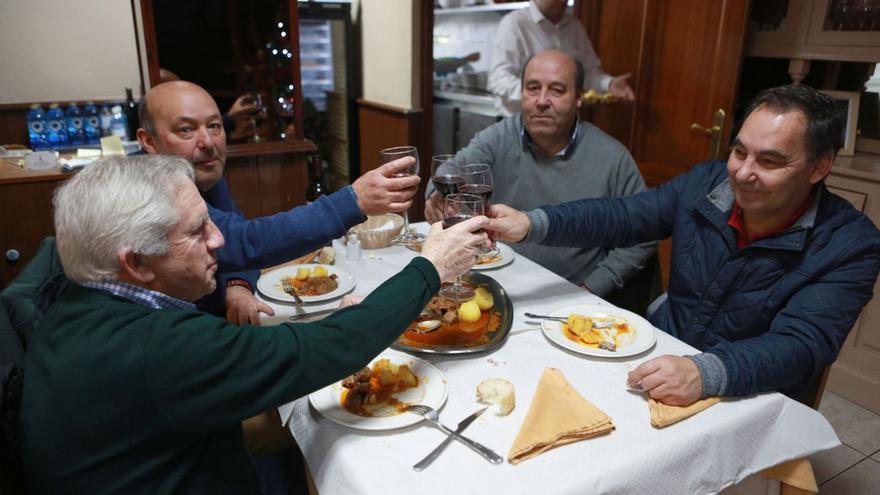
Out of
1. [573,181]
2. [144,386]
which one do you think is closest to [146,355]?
[144,386]

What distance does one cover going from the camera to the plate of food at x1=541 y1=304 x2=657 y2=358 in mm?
1350

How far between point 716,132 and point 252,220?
8.50ft

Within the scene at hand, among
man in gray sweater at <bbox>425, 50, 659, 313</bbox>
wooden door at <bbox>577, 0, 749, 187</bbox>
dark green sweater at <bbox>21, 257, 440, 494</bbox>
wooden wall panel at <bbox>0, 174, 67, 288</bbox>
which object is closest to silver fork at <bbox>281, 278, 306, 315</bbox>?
dark green sweater at <bbox>21, 257, 440, 494</bbox>

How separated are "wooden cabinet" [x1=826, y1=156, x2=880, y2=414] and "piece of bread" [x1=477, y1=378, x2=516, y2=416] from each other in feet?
7.42

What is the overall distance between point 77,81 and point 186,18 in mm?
786

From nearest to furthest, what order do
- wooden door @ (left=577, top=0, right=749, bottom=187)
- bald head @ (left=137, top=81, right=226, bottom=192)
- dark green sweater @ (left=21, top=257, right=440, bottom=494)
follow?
dark green sweater @ (left=21, top=257, right=440, bottom=494) < bald head @ (left=137, top=81, right=226, bottom=192) < wooden door @ (left=577, top=0, right=749, bottom=187)

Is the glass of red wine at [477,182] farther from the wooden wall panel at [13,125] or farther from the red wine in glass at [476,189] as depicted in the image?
the wooden wall panel at [13,125]

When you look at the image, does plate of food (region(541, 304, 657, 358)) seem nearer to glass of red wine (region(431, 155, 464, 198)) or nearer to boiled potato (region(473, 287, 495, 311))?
boiled potato (region(473, 287, 495, 311))

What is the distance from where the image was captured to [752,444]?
117cm

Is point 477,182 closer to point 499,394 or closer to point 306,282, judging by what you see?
point 306,282

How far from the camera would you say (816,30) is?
2920mm

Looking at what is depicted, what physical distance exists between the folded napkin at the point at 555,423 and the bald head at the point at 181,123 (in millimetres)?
1256

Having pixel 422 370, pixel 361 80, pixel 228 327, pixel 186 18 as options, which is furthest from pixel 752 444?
pixel 361 80

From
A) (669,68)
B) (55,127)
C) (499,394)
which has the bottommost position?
(499,394)
